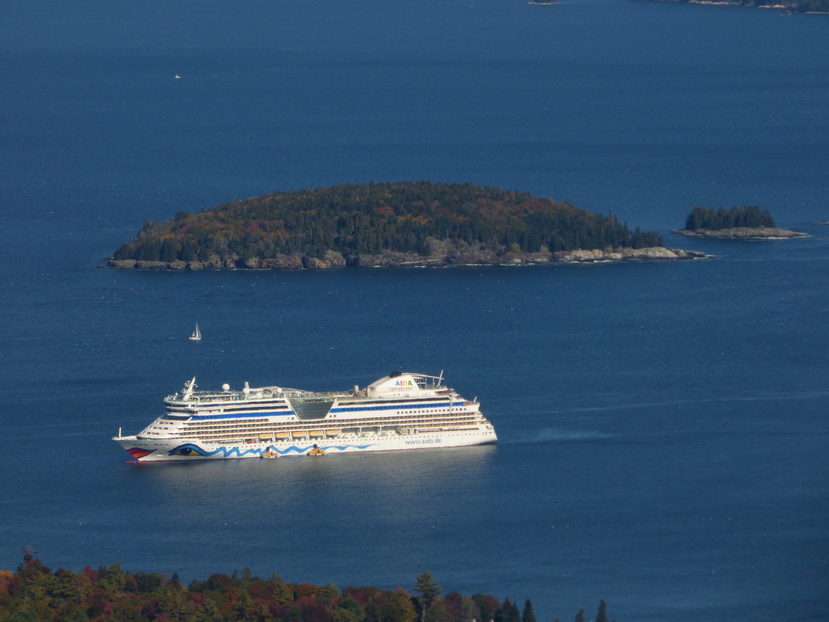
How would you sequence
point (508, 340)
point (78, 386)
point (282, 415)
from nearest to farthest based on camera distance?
1. point (282, 415)
2. point (78, 386)
3. point (508, 340)

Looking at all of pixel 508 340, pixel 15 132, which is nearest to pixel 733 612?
pixel 508 340

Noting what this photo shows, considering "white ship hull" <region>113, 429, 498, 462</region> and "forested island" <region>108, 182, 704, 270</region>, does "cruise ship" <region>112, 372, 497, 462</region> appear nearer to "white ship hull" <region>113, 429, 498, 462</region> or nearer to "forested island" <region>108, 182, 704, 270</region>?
"white ship hull" <region>113, 429, 498, 462</region>

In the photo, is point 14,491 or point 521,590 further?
point 14,491

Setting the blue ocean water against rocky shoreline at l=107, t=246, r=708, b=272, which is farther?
rocky shoreline at l=107, t=246, r=708, b=272

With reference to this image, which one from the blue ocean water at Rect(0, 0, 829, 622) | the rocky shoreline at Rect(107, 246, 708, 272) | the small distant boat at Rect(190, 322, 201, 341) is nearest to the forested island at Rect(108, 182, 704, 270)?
the rocky shoreline at Rect(107, 246, 708, 272)

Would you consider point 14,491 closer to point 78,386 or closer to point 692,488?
point 78,386

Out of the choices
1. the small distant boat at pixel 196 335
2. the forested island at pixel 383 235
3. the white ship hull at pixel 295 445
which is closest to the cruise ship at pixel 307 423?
the white ship hull at pixel 295 445
